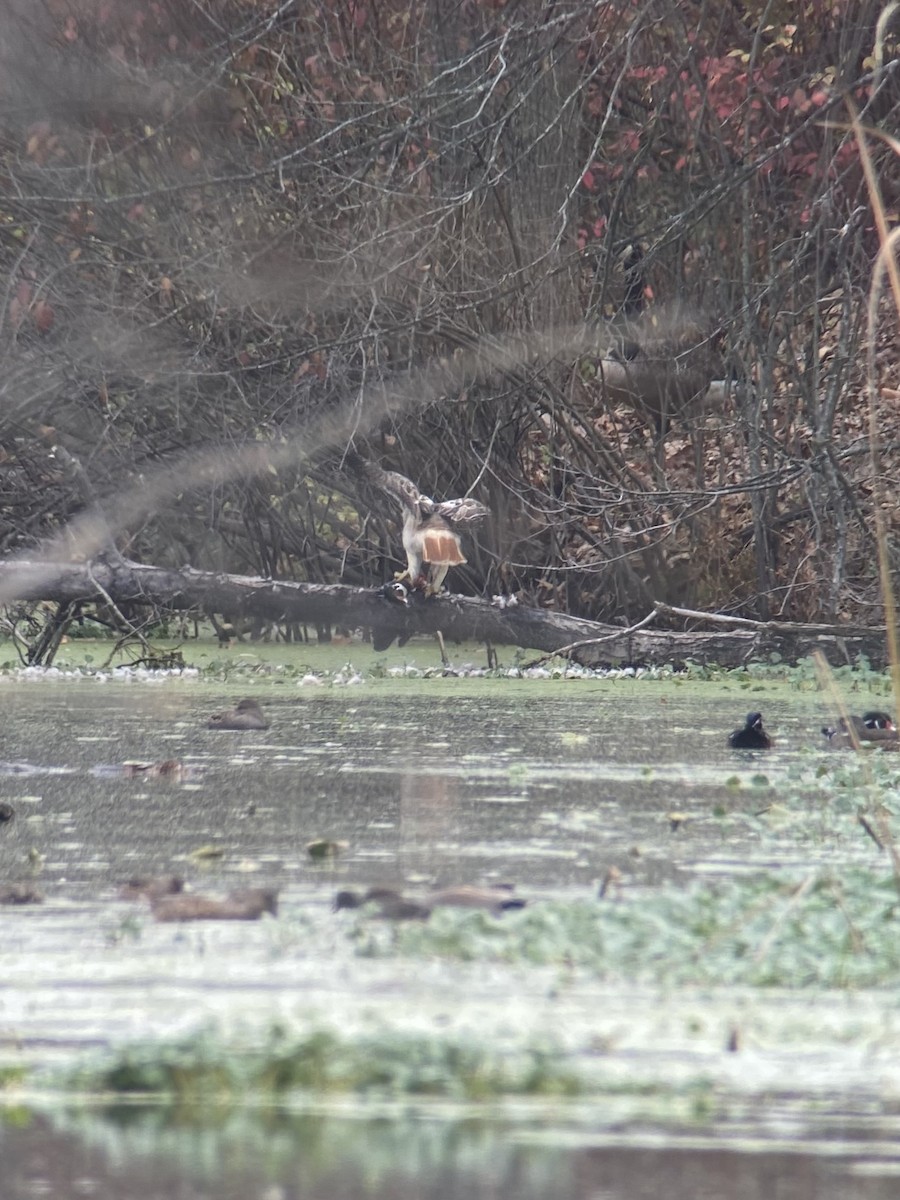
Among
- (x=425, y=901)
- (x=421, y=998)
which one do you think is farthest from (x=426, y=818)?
(x=421, y=998)

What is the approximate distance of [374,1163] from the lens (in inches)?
66.2

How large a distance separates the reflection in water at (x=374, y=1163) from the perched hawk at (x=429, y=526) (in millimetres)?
6722

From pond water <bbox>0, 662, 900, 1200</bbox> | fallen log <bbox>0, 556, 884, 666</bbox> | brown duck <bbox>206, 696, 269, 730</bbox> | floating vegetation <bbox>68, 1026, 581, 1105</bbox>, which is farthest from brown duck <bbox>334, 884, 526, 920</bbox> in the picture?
fallen log <bbox>0, 556, 884, 666</bbox>

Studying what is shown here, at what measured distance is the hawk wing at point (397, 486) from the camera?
28.6 ft

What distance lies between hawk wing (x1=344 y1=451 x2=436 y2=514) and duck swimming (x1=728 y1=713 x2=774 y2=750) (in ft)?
11.4

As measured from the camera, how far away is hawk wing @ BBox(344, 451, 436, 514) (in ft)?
28.6

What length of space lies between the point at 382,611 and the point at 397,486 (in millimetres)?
664

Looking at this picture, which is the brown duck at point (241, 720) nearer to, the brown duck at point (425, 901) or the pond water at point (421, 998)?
the pond water at point (421, 998)

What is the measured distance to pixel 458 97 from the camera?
22.2ft

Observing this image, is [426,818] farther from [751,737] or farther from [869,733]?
[869,733]

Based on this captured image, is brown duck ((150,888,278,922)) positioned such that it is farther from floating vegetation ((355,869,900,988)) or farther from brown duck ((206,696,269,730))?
A: brown duck ((206,696,269,730))

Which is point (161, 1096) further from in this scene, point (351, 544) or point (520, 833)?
point (351, 544)

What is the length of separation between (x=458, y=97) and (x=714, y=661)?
2.73 m

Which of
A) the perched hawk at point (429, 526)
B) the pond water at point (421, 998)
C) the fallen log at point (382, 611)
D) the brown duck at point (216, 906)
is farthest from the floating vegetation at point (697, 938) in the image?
the perched hawk at point (429, 526)
